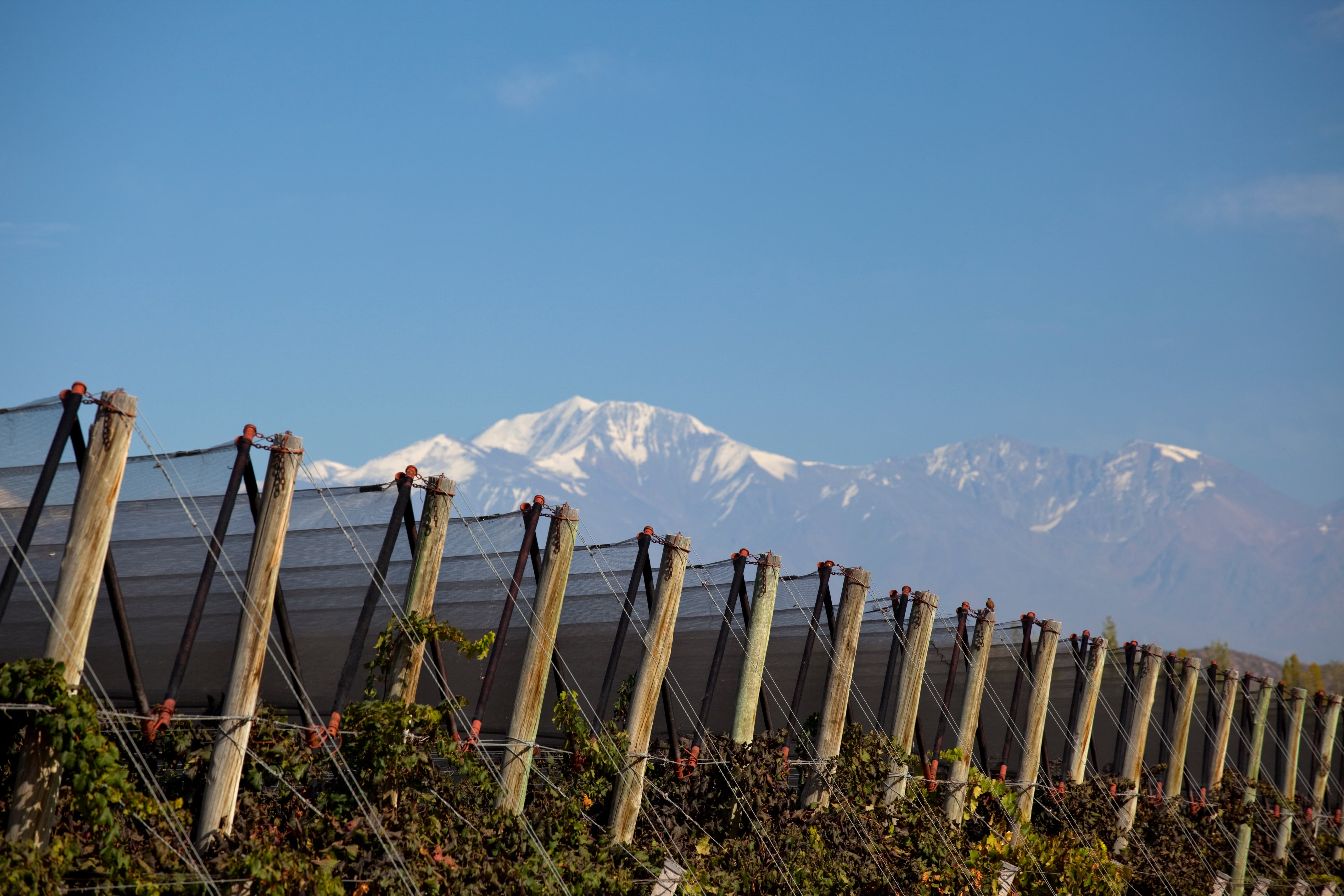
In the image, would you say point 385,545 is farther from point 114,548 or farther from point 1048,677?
point 1048,677

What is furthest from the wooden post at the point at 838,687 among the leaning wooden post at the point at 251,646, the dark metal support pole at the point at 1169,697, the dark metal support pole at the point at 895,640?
the dark metal support pole at the point at 1169,697

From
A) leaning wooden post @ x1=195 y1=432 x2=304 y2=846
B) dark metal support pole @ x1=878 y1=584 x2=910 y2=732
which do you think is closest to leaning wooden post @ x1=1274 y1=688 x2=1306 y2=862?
dark metal support pole @ x1=878 y1=584 x2=910 y2=732

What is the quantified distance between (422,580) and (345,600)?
2.79m

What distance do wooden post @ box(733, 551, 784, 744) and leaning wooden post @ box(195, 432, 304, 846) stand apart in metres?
5.13

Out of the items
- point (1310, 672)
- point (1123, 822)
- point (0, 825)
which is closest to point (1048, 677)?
point (1123, 822)

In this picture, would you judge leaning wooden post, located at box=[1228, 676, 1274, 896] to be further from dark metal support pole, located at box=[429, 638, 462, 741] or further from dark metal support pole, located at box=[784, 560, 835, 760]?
dark metal support pole, located at box=[429, 638, 462, 741]

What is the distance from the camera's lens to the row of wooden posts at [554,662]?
7.11m

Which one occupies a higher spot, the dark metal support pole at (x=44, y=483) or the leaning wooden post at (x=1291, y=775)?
the dark metal support pole at (x=44, y=483)

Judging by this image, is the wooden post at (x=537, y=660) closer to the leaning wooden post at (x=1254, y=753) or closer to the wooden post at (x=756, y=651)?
the wooden post at (x=756, y=651)

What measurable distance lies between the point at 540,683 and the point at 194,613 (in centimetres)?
291

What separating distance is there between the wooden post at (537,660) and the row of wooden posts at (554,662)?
0.01m

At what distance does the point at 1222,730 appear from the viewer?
65.1 feet

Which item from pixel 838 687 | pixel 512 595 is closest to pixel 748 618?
pixel 838 687

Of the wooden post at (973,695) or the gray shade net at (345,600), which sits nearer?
the gray shade net at (345,600)
